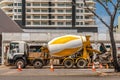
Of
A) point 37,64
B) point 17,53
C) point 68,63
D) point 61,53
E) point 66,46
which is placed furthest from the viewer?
point 17,53

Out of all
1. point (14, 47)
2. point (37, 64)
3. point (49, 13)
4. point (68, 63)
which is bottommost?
point (37, 64)

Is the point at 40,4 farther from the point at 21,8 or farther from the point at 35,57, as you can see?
the point at 35,57

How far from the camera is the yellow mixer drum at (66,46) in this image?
43.7 m

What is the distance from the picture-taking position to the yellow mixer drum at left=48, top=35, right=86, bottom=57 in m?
43.7

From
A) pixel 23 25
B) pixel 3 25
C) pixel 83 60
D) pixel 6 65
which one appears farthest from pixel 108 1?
pixel 23 25

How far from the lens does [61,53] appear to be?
44062mm

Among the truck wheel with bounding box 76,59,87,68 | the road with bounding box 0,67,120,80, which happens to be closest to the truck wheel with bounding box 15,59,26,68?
the truck wheel with bounding box 76,59,87,68

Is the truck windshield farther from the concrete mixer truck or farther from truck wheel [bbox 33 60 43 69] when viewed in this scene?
truck wheel [bbox 33 60 43 69]

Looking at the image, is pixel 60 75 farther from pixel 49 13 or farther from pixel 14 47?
pixel 49 13

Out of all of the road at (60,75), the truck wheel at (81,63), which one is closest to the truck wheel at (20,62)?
the truck wheel at (81,63)

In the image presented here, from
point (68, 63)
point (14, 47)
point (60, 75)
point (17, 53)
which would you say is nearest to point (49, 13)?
point (14, 47)

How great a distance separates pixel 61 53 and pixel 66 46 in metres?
1.01

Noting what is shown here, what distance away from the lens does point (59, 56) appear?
144 feet

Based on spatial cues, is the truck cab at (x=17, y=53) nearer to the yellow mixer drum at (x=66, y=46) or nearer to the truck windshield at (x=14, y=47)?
the truck windshield at (x=14, y=47)
